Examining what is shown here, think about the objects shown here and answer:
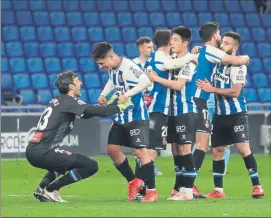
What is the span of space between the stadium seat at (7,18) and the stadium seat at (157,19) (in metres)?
3.73

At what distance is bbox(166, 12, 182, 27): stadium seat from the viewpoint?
26578 mm

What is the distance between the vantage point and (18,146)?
19.9 metres

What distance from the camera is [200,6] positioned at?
27531 millimetres

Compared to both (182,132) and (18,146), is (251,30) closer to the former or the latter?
(18,146)

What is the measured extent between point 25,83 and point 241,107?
11.8 m

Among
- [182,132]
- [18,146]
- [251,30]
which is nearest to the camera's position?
[182,132]

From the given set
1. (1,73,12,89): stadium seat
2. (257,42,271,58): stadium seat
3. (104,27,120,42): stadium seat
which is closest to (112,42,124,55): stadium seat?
(104,27,120,42): stadium seat

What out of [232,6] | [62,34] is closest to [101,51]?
[62,34]

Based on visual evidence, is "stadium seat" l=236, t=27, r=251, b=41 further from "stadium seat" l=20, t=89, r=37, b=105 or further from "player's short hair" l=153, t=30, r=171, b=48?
"player's short hair" l=153, t=30, r=171, b=48

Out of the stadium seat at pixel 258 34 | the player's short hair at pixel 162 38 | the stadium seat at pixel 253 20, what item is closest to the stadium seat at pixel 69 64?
the stadium seat at pixel 258 34

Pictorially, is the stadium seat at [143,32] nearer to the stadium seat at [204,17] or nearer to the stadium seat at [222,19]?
the stadium seat at [204,17]

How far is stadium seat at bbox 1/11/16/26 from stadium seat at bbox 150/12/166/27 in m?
3.73

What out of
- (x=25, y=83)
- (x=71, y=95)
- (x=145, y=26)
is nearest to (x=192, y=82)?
(x=71, y=95)

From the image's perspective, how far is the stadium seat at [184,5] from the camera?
27.3 m
